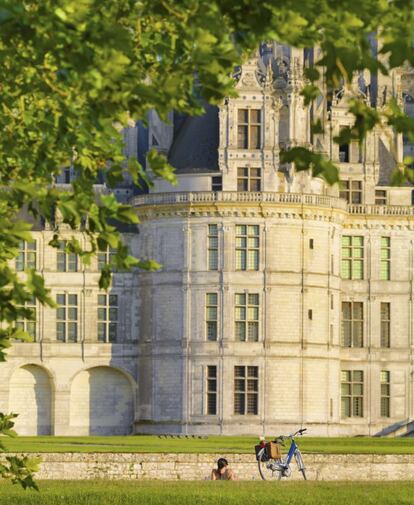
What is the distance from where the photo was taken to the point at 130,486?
3750 centimetres

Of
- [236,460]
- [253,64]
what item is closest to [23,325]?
[253,64]

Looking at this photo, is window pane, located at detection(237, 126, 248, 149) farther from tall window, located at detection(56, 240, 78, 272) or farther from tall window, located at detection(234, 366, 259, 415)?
tall window, located at detection(234, 366, 259, 415)

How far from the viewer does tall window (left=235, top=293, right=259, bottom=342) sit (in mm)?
68000

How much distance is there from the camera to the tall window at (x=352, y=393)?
70375 millimetres

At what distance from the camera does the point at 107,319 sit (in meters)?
70.7

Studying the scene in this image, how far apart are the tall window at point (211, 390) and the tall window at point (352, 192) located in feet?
28.4

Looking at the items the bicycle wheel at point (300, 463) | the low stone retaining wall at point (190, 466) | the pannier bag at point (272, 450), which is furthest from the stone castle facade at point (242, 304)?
the pannier bag at point (272, 450)

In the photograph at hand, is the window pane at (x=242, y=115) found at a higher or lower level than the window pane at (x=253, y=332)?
higher

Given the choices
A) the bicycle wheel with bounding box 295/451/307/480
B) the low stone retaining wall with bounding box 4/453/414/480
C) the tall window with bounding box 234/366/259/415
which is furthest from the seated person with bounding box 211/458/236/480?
the tall window with bounding box 234/366/259/415

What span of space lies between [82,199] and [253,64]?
174 ft

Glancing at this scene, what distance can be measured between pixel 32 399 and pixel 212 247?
333 inches

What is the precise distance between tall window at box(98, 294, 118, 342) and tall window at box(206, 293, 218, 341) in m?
3.93

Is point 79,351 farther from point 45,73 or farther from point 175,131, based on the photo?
point 45,73

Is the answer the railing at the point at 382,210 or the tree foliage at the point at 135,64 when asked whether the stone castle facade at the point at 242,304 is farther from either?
the tree foliage at the point at 135,64
